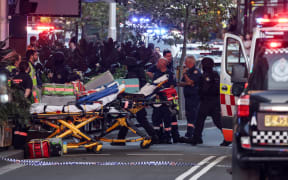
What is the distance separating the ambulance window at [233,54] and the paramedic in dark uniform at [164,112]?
2.37 metres

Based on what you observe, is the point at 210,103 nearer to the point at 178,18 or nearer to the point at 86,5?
the point at 178,18

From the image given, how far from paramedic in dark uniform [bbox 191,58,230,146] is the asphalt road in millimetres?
1039

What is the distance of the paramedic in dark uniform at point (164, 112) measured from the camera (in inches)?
717

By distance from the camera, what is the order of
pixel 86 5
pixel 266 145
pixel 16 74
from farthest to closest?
1. pixel 86 5
2. pixel 16 74
3. pixel 266 145

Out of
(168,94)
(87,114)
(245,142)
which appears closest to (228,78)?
(168,94)

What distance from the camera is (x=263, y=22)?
1084 centimetres

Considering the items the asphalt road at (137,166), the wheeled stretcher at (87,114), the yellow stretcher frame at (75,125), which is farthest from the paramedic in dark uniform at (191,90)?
the yellow stretcher frame at (75,125)

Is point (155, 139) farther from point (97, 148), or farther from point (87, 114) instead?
point (87, 114)

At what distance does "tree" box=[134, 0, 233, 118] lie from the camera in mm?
24578

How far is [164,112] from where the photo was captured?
1828 cm

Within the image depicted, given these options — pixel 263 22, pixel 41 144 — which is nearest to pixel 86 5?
pixel 41 144

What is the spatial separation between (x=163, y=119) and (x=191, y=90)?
0.94 metres

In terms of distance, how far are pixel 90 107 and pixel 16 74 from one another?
1548mm

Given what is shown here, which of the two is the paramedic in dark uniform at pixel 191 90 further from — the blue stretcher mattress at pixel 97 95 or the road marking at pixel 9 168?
the road marking at pixel 9 168
